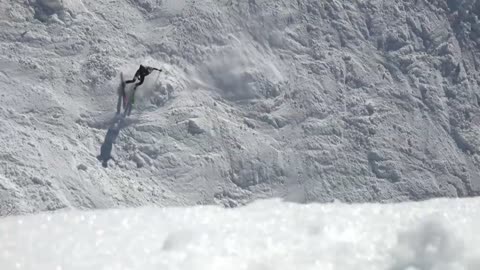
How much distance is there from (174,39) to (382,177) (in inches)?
262

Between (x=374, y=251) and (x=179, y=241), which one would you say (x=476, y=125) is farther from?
(x=179, y=241)

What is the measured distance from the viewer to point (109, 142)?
16.5 m

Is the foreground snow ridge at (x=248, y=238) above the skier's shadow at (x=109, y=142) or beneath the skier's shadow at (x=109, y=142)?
beneath

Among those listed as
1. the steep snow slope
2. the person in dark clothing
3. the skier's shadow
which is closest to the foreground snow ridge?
the steep snow slope

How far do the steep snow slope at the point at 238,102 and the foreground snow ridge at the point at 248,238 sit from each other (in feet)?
1.53

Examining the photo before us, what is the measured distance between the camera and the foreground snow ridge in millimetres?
14508

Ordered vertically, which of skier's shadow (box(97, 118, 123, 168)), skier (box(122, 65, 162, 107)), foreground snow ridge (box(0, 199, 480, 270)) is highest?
skier (box(122, 65, 162, 107))

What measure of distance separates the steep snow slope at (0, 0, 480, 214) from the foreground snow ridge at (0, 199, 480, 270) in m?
0.47

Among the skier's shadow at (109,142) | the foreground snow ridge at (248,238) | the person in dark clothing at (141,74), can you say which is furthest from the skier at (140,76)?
the foreground snow ridge at (248,238)

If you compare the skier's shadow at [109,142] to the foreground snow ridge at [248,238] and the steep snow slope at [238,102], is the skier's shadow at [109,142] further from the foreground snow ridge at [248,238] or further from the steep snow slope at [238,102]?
the foreground snow ridge at [248,238]

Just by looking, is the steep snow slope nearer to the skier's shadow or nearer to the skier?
the skier's shadow

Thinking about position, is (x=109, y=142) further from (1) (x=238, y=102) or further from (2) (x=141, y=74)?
(1) (x=238, y=102)

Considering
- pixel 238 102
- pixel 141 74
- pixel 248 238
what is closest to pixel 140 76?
pixel 141 74

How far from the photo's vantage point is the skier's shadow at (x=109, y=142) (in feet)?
53.4
